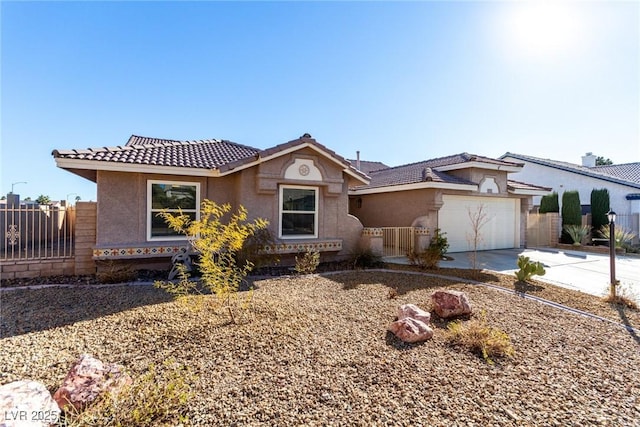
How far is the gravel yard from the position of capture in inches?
140

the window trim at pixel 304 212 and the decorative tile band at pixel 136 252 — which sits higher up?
the window trim at pixel 304 212

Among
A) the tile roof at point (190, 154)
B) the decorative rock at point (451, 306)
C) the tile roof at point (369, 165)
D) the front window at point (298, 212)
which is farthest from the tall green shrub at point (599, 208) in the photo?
the decorative rock at point (451, 306)

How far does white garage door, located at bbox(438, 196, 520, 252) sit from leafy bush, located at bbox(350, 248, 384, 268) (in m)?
5.45

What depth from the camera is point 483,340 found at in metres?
5.16

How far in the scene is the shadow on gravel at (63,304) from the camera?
5.86 metres

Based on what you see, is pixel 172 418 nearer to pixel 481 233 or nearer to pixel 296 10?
pixel 296 10

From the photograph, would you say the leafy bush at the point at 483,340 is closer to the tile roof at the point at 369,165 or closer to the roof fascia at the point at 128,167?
the roof fascia at the point at 128,167

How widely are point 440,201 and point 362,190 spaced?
5.18m

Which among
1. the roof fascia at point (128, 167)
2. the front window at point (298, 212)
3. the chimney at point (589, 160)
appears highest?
the chimney at point (589, 160)

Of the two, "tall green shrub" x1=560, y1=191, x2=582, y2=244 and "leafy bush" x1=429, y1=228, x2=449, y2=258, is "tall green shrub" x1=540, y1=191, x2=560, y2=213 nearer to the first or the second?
"tall green shrub" x1=560, y1=191, x2=582, y2=244

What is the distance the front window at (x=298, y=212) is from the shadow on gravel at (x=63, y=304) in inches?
212

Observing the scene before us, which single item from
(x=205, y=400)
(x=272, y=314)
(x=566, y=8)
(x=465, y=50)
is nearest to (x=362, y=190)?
(x=465, y=50)

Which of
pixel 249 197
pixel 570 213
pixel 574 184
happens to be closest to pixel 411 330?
pixel 249 197

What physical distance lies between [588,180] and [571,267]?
1698 centimetres
